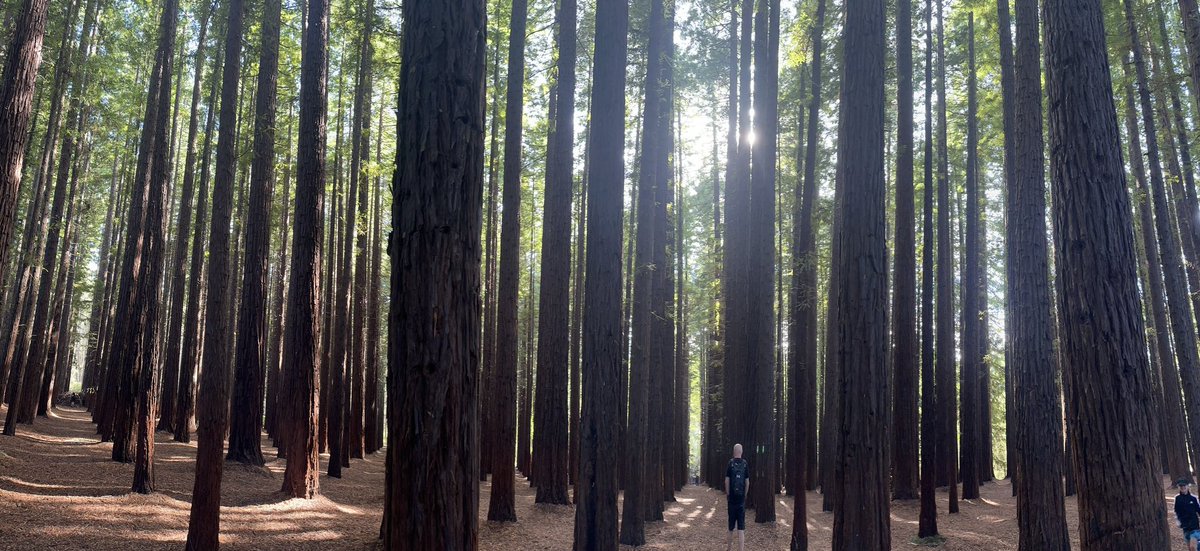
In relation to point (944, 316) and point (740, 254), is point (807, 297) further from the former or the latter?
point (944, 316)

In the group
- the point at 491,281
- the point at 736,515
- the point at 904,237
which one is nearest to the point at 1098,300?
the point at 736,515

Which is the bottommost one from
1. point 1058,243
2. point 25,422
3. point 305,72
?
point 25,422

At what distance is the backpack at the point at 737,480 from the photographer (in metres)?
11.8

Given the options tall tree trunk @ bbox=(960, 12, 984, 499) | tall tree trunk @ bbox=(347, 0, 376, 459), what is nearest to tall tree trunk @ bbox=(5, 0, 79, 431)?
tall tree trunk @ bbox=(347, 0, 376, 459)

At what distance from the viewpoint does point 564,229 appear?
12789 millimetres

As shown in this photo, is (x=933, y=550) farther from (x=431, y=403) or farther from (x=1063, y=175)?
(x=431, y=403)

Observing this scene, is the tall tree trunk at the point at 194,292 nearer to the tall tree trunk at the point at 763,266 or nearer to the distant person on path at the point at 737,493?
the tall tree trunk at the point at 763,266

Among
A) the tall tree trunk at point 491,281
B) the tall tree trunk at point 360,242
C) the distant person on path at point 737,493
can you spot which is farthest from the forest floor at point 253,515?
the tall tree trunk at point 360,242

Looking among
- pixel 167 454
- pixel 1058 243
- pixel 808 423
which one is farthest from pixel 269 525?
pixel 1058 243

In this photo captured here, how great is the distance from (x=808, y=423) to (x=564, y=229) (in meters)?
6.48

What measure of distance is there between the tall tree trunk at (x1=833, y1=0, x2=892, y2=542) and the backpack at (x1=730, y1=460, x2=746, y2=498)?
5.58 m

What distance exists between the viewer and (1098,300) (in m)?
5.38

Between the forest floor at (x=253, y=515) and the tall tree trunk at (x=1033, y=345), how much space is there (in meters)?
2.92

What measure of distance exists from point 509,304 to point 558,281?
3.65ft
